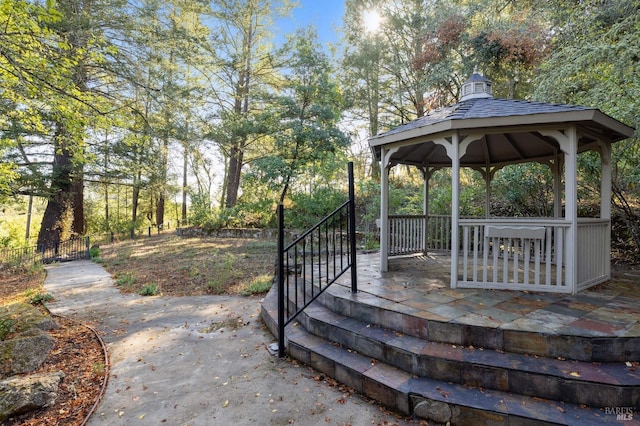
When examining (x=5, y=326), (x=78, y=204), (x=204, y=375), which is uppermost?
(x=78, y=204)

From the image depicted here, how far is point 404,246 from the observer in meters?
5.95

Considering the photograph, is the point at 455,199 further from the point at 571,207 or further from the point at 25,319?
the point at 25,319

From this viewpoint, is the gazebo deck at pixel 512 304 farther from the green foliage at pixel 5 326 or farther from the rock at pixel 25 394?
the green foliage at pixel 5 326

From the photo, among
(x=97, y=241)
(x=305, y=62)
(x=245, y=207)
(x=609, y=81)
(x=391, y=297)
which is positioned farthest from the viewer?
(x=97, y=241)

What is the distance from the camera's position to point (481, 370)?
2.28 meters

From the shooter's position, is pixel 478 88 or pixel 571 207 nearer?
pixel 571 207

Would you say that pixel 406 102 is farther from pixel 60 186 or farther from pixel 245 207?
pixel 60 186

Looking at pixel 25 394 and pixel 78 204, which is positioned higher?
pixel 78 204

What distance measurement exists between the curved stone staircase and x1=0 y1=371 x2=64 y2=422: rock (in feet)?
7.00

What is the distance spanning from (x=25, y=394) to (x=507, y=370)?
3.70 meters


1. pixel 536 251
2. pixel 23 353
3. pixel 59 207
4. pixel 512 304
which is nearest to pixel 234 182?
pixel 59 207

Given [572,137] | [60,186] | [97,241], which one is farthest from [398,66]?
[97,241]

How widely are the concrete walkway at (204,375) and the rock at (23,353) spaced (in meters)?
0.61

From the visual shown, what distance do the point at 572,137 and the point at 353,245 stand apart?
8.99ft
